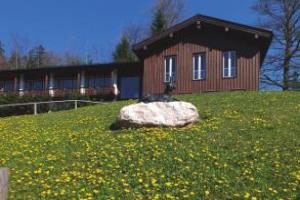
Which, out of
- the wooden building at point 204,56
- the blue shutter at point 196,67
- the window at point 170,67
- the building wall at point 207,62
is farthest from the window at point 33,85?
the blue shutter at point 196,67

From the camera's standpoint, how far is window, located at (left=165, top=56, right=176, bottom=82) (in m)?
36.5

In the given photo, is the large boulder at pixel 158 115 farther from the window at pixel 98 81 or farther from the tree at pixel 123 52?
the tree at pixel 123 52

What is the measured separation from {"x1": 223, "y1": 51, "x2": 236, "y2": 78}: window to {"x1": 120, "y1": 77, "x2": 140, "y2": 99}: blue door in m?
11.3

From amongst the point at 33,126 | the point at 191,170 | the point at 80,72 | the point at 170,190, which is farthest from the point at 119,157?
the point at 80,72

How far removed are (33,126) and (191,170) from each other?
36.7ft

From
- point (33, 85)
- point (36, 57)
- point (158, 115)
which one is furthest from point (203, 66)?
point (36, 57)

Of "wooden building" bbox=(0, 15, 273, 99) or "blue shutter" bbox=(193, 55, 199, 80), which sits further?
"blue shutter" bbox=(193, 55, 199, 80)

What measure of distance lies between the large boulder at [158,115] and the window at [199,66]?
17.1 meters

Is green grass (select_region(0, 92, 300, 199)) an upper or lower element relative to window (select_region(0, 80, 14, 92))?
lower

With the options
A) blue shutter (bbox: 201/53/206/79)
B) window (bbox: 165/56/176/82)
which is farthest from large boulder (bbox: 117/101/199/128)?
window (bbox: 165/56/176/82)

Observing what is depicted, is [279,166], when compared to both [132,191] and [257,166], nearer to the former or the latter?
[257,166]

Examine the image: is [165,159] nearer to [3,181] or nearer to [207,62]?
[3,181]

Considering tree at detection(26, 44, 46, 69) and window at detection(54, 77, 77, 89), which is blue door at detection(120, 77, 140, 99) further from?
tree at detection(26, 44, 46, 69)

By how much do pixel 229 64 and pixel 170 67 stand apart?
4039 millimetres
